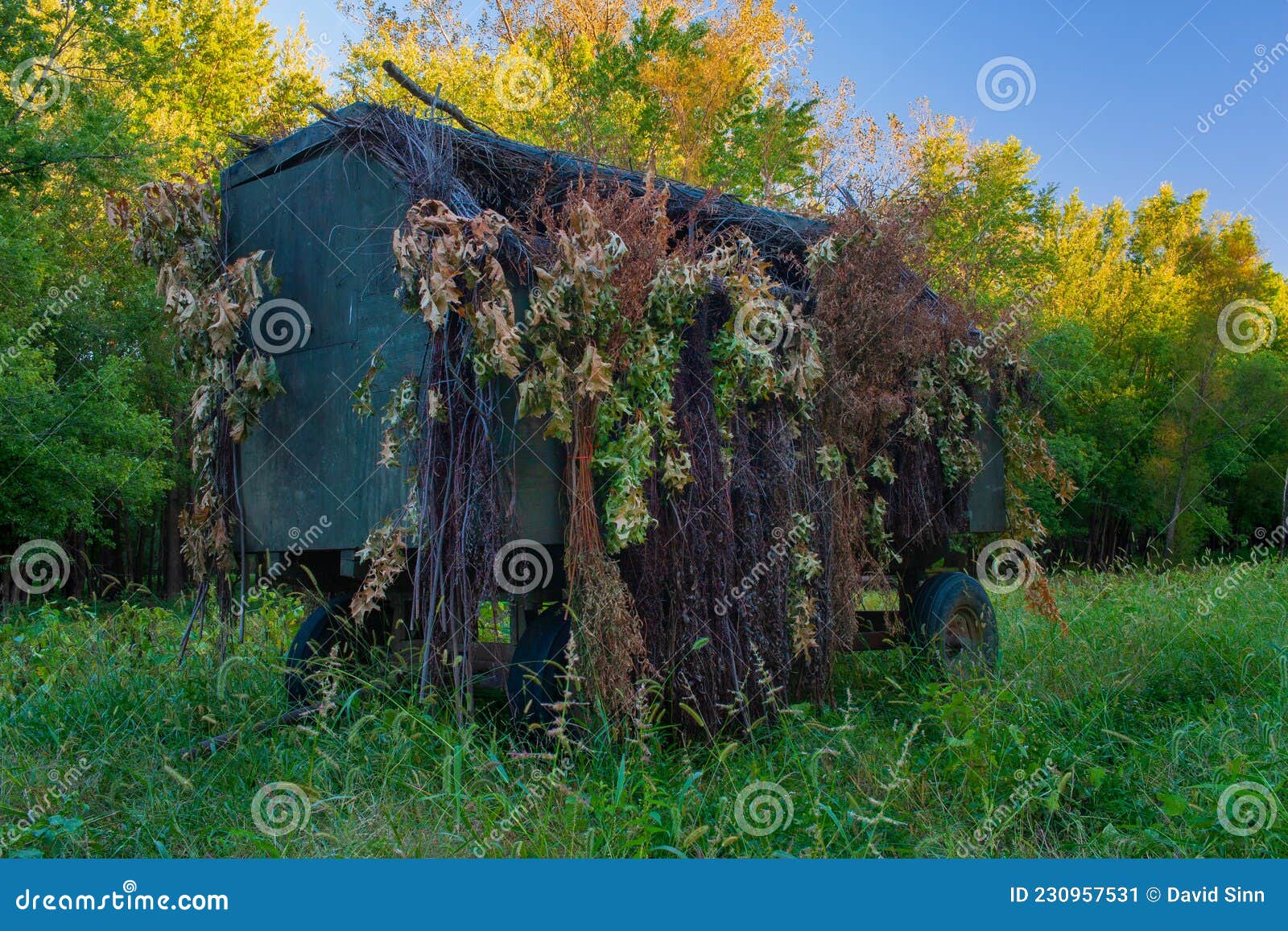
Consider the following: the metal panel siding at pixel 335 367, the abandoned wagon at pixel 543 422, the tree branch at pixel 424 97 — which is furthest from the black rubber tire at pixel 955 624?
the tree branch at pixel 424 97

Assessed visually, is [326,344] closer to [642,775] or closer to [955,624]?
[642,775]

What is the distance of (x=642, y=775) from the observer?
4.34 m

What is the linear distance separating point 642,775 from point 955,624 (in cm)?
365

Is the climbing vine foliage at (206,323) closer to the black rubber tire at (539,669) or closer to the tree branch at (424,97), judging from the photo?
the tree branch at (424,97)

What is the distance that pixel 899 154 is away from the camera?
22969mm

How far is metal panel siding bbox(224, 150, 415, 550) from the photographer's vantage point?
478cm

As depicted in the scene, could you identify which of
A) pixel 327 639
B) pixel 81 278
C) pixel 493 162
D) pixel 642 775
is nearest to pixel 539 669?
pixel 642 775

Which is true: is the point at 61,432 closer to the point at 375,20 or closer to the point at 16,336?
the point at 16,336

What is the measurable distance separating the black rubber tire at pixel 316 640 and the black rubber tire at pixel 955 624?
3850mm

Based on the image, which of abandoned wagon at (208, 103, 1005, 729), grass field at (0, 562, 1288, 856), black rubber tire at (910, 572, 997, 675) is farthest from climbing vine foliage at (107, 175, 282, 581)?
black rubber tire at (910, 572, 997, 675)

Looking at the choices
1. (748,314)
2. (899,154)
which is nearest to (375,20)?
(899,154)

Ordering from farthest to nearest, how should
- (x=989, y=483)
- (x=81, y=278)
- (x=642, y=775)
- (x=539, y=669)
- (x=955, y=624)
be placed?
(x=81, y=278) < (x=989, y=483) < (x=955, y=624) < (x=539, y=669) < (x=642, y=775)

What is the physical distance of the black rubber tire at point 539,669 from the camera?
4.68 m

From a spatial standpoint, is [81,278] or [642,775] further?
[81,278]
